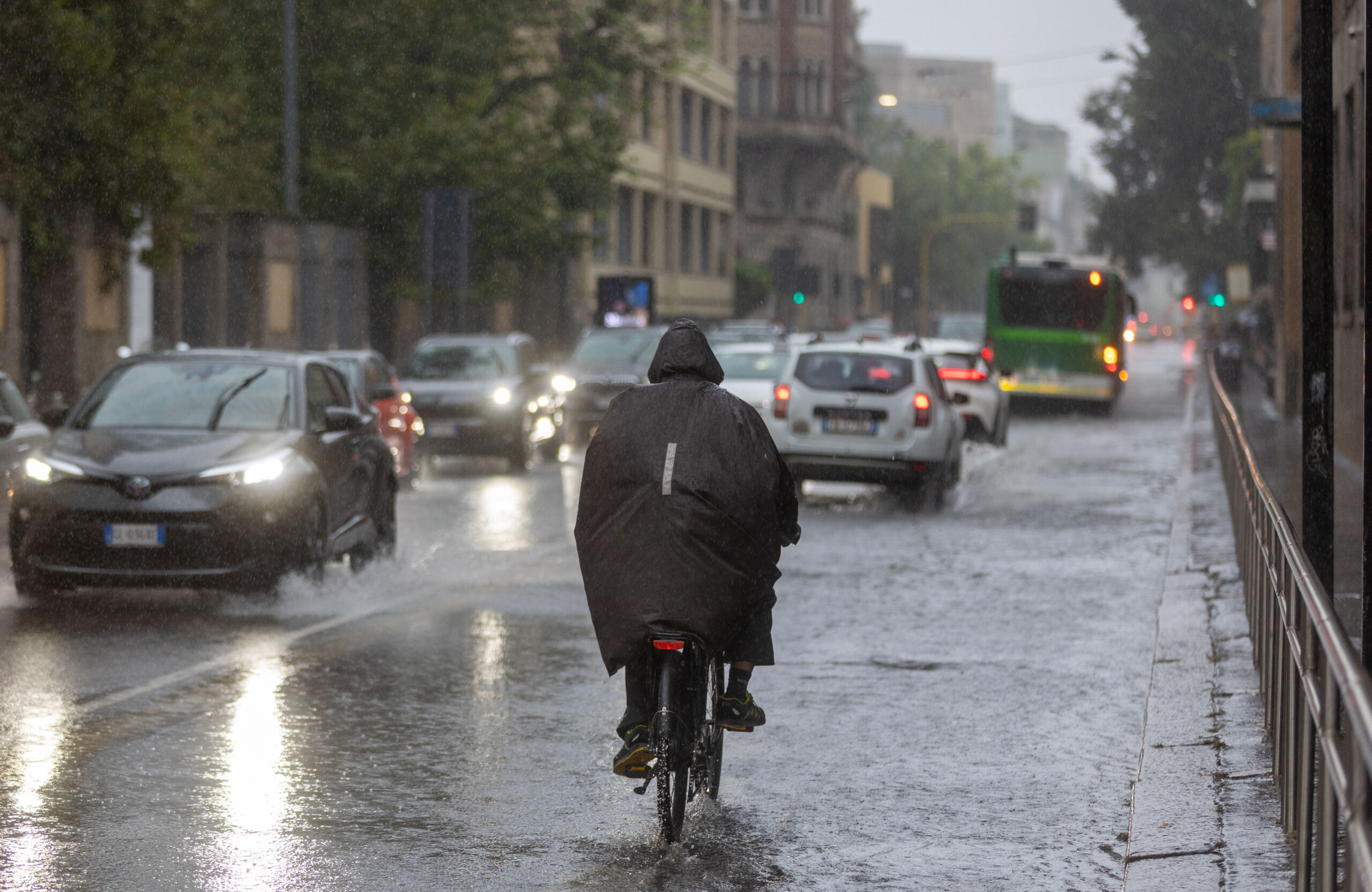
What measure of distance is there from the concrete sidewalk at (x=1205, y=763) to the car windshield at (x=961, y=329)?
35293mm

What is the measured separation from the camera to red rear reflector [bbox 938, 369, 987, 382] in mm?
29953

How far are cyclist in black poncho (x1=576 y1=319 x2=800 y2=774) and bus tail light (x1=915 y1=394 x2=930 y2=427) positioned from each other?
1353 centimetres

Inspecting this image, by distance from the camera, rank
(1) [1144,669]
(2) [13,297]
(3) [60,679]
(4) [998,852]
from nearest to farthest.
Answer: (4) [998,852], (3) [60,679], (1) [1144,669], (2) [13,297]

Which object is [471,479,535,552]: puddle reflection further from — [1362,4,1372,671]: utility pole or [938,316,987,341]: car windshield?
[938,316,987,341]: car windshield

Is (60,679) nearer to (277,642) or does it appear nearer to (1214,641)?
(277,642)

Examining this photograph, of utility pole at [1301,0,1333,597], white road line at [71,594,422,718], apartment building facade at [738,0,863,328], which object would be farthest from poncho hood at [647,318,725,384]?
apartment building facade at [738,0,863,328]

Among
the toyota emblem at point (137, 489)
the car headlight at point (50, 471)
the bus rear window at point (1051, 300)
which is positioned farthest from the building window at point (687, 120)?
the toyota emblem at point (137, 489)

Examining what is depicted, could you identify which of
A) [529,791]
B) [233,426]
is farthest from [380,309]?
[529,791]

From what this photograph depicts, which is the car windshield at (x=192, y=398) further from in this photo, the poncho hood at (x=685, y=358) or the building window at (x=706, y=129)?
the building window at (x=706, y=129)

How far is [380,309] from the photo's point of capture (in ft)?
140

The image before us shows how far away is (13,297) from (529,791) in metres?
21.4

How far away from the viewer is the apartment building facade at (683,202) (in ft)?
194

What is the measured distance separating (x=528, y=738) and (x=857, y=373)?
1253 cm

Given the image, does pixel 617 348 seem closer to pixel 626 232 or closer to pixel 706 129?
pixel 626 232
